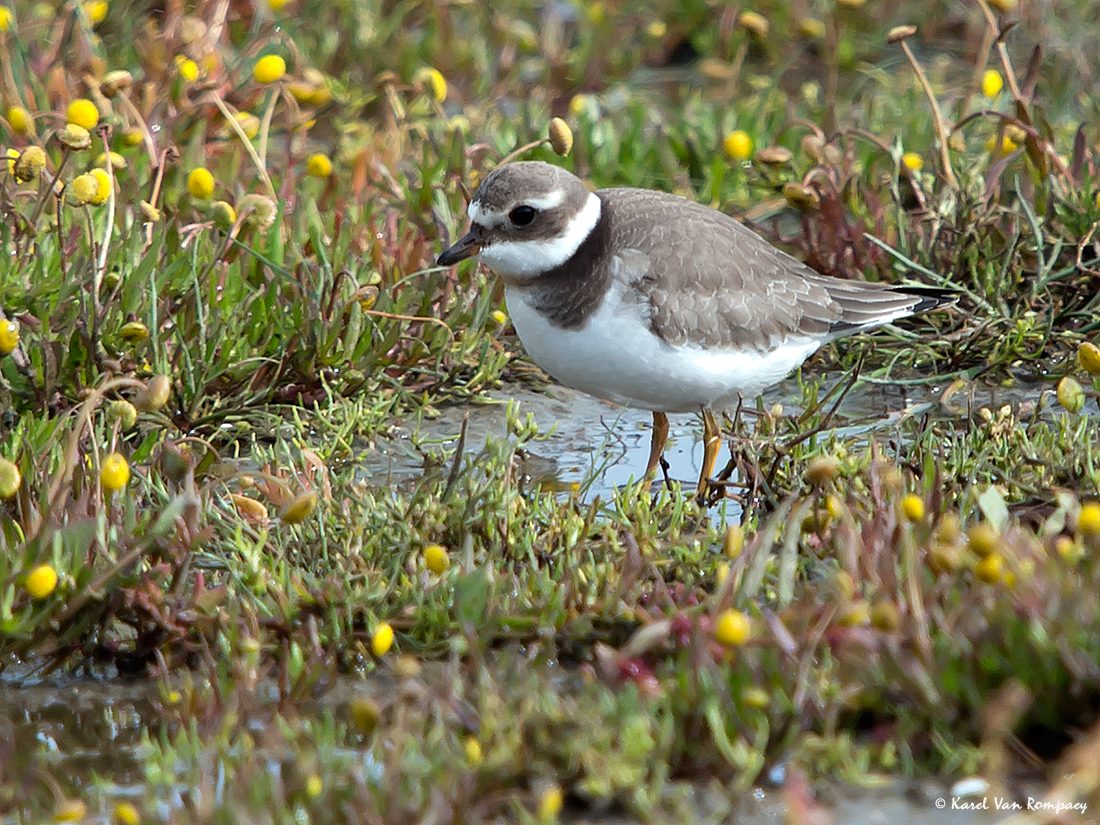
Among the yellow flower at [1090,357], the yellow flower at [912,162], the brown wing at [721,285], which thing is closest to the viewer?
the yellow flower at [1090,357]

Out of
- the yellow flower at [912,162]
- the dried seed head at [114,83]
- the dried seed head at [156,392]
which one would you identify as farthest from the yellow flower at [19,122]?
the yellow flower at [912,162]

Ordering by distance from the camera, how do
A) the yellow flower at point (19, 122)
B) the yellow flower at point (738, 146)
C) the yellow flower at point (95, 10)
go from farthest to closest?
1. the yellow flower at point (95, 10)
2. the yellow flower at point (738, 146)
3. the yellow flower at point (19, 122)

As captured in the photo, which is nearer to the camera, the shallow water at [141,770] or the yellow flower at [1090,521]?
the shallow water at [141,770]

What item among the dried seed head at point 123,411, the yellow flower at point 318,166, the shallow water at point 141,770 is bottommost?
the shallow water at point 141,770

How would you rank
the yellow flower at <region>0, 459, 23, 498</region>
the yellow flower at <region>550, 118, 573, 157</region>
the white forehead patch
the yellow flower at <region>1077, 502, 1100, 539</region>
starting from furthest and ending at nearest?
the yellow flower at <region>550, 118, 573, 157</region>
the white forehead patch
the yellow flower at <region>0, 459, 23, 498</region>
the yellow flower at <region>1077, 502, 1100, 539</region>

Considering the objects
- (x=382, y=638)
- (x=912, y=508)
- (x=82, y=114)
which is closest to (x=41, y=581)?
(x=382, y=638)

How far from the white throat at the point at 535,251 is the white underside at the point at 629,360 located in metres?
0.07

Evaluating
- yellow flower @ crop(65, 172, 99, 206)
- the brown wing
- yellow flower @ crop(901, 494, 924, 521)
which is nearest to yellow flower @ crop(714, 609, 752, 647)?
yellow flower @ crop(901, 494, 924, 521)

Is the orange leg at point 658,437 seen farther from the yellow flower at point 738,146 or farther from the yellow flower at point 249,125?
the yellow flower at point 249,125

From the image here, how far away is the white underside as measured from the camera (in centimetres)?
485

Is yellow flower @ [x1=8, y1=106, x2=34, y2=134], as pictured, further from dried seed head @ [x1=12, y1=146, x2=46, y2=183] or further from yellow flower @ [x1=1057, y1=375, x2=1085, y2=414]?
yellow flower @ [x1=1057, y1=375, x2=1085, y2=414]

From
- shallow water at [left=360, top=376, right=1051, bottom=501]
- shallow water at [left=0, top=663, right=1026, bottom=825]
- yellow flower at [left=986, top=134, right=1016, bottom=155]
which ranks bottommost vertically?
shallow water at [left=360, top=376, right=1051, bottom=501]

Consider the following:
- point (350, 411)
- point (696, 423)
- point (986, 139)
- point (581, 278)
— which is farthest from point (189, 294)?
point (986, 139)

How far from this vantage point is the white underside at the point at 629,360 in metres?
4.85
